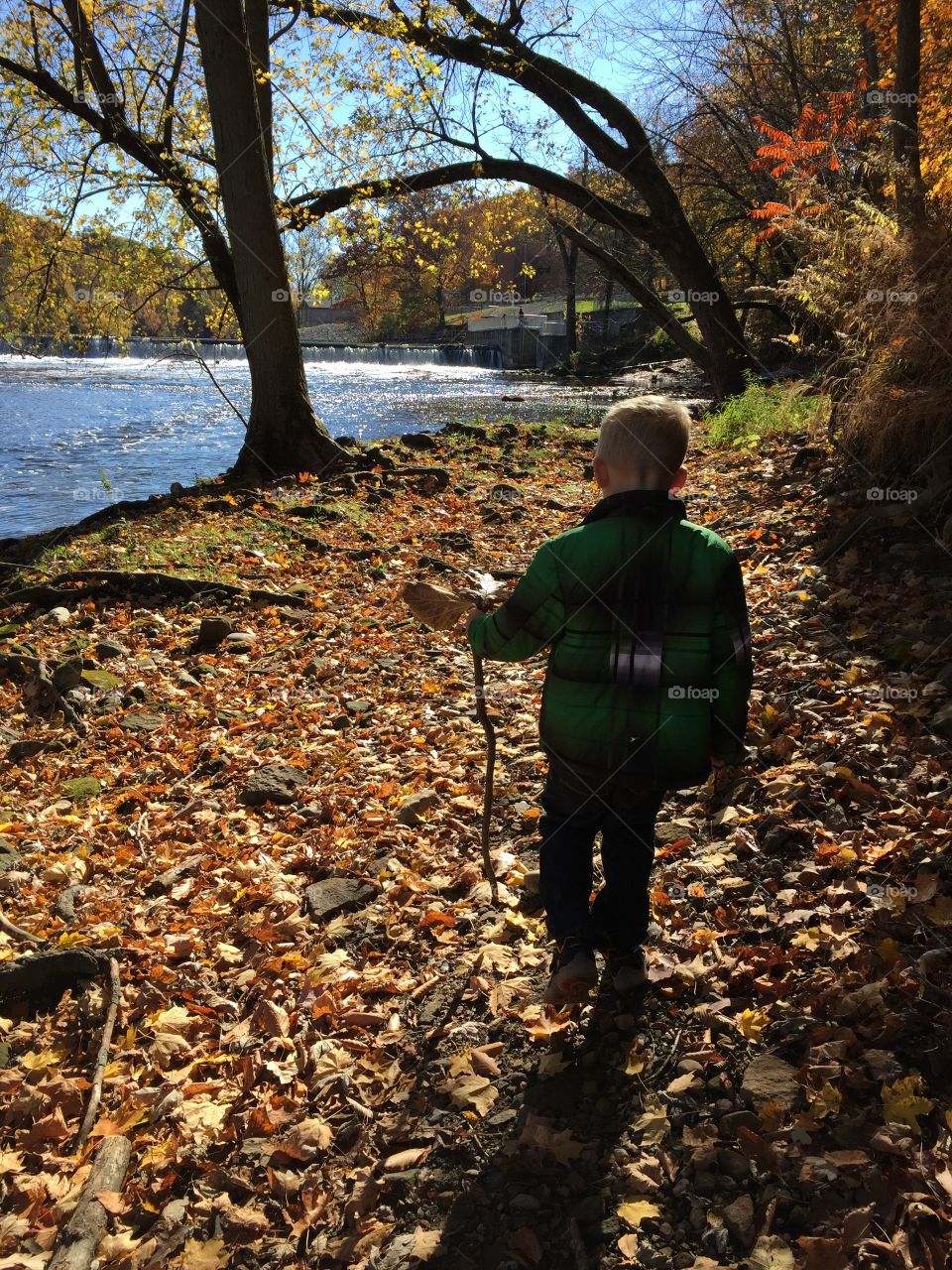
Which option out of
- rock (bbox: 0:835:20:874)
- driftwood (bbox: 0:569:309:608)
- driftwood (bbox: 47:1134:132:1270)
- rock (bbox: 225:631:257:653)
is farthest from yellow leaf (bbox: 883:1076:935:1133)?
driftwood (bbox: 0:569:309:608)

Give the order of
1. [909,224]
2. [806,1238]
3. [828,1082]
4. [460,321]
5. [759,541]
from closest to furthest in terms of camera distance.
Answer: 1. [806,1238]
2. [828,1082]
3. [909,224]
4. [759,541]
5. [460,321]

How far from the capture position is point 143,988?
334cm

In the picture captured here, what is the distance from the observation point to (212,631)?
7207mm

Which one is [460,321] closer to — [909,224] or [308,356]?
[308,356]

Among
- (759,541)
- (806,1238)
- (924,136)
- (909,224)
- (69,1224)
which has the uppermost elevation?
(924,136)

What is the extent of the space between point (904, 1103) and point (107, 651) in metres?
6.27

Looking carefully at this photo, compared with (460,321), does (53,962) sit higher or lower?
lower

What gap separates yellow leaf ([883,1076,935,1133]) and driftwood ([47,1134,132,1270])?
2139mm

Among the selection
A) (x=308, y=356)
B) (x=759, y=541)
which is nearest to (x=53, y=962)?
(x=759, y=541)

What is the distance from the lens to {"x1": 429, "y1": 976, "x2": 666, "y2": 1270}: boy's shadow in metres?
2.11

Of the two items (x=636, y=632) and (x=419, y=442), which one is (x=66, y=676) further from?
(x=419, y=442)

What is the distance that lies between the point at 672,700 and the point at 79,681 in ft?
17.1

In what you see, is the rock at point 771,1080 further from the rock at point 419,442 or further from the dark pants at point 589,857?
the rock at point 419,442

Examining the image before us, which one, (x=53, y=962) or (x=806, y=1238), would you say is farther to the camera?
(x=53, y=962)
